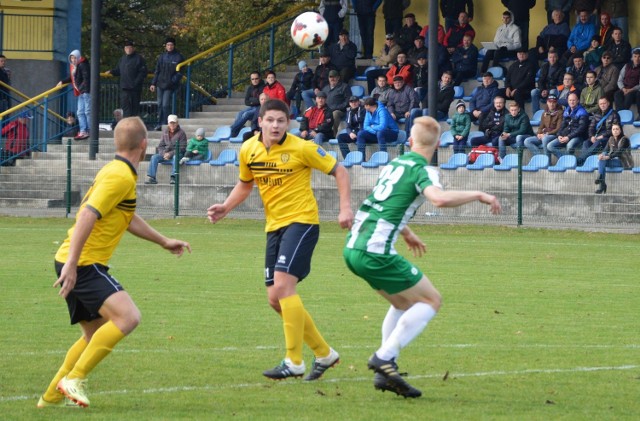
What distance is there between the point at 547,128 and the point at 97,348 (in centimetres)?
1786

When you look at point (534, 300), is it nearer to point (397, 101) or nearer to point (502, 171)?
point (502, 171)

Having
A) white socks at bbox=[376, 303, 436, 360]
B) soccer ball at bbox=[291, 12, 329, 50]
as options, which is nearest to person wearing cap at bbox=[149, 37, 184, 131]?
soccer ball at bbox=[291, 12, 329, 50]

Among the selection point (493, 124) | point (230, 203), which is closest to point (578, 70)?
point (493, 124)

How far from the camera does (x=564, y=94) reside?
80.8 ft

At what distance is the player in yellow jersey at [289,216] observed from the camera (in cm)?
796

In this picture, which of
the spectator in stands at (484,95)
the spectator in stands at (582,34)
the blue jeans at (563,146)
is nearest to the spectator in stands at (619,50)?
the spectator in stands at (582,34)

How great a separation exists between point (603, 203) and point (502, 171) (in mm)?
2138

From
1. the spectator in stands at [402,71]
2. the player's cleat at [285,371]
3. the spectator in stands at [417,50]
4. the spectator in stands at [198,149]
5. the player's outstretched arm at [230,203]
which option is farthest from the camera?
the spectator in stands at [417,50]

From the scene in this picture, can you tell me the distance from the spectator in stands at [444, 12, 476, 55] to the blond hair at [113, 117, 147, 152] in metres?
21.7

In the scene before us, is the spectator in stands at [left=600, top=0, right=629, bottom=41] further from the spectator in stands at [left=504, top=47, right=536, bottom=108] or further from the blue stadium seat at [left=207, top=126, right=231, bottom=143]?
the blue stadium seat at [left=207, top=126, right=231, bottom=143]

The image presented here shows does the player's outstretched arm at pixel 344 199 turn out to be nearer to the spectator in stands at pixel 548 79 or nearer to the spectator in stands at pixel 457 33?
the spectator in stands at pixel 548 79

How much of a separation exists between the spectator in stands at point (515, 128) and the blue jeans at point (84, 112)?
1037 cm

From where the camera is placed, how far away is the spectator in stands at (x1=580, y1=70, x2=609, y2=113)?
77.8 ft

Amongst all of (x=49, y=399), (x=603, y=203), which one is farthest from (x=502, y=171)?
(x=49, y=399)
